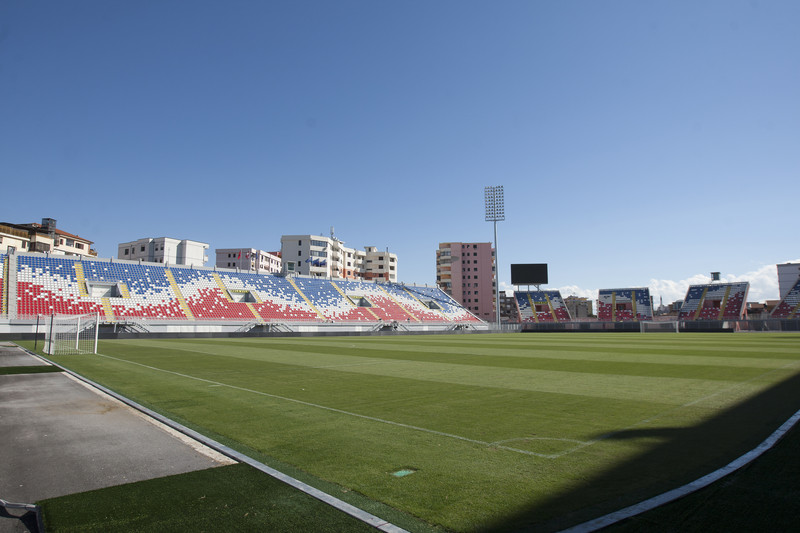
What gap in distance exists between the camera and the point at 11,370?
14.7 m

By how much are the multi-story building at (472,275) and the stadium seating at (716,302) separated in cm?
5358

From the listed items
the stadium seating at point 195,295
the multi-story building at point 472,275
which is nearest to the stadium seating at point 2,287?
the stadium seating at point 195,295

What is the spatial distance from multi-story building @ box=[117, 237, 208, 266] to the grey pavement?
9483 centimetres

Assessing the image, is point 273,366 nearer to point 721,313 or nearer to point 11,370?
point 11,370

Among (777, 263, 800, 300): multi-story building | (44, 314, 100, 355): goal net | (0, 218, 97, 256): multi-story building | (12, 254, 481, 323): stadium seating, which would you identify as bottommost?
(44, 314, 100, 355): goal net

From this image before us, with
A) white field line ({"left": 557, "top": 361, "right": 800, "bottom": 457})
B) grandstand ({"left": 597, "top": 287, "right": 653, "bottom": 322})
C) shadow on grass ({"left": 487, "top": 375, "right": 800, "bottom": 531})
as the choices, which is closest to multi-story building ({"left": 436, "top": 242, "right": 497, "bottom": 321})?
grandstand ({"left": 597, "top": 287, "right": 653, "bottom": 322})

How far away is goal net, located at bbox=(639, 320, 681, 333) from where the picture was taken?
168ft

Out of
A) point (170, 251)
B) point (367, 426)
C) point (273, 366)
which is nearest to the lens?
point (367, 426)

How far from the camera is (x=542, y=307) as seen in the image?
7769 cm

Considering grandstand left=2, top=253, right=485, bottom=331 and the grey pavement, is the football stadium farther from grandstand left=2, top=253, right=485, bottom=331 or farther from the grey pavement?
grandstand left=2, top=253, right=485, bottom=331

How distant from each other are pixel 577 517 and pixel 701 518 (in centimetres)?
99

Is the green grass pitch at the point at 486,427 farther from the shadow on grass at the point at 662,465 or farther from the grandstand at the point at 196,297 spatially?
the grandstand at the point at 196,297

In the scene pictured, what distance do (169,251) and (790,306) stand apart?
107403 mm

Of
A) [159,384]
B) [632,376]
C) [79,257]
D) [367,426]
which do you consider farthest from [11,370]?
[79,257]
